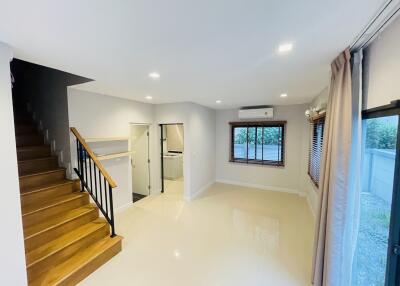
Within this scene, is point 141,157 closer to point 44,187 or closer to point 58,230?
point 44,187

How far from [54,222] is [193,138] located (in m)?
3.06

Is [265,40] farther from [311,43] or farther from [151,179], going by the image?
[151,179]

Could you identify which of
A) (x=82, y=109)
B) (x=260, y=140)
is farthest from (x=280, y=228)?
(x=82, y=109)

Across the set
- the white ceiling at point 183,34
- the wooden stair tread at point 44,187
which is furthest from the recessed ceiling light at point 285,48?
the wooden stair tread at point 44,187

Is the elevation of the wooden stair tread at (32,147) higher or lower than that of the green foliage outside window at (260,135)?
lower

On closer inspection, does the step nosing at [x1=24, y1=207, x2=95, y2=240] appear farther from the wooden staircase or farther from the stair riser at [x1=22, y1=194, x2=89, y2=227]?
the stair riser at [x1=22, y1=194, x2=89, y2=227]

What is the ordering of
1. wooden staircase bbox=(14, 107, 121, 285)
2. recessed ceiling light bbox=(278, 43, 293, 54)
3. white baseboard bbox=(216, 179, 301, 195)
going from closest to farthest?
recessed ceiling light bbox=(278, 43, 293, 54) → wooden staircase bbox=(14, 107, 121, 285) → white baseboard bbox=(216, 179, 301, 195)

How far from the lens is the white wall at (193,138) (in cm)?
447

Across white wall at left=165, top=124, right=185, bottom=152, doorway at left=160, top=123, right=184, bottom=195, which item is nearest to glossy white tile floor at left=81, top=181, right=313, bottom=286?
doorway at left=160, top=123, right=184, bottom=195

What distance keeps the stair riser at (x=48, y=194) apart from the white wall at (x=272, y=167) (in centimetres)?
418

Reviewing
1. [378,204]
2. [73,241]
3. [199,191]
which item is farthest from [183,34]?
[199,191]

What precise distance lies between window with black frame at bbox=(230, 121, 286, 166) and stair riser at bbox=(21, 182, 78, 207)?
4330 mm

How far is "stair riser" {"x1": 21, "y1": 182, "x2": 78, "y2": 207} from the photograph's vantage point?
2.41 metres

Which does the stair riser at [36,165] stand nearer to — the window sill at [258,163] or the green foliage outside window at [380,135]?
the green foliage outside window at [380,135]
